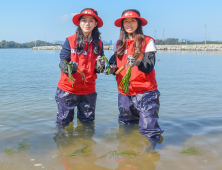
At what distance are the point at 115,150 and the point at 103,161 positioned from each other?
0.41m

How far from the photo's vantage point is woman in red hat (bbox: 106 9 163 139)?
3.61 m

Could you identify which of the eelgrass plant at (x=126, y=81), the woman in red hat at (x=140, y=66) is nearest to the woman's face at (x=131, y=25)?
the woman in red hat at (x=140, y=66)

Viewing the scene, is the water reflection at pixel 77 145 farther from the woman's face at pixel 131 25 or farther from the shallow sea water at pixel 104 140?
the woman's face at pixel 131 25

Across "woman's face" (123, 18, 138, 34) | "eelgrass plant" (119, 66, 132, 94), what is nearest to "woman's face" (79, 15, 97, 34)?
"woman's face" (123, 18, 138, 34)

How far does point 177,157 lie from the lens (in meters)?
3.38

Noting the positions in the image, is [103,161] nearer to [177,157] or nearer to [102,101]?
[177,157]

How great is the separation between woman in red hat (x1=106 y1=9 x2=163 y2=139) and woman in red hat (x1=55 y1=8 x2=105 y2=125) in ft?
1.26

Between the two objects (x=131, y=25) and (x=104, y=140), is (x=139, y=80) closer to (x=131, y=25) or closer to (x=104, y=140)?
(x=131, y=25)

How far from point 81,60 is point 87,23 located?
2.12ft

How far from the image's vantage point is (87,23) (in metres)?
3.89

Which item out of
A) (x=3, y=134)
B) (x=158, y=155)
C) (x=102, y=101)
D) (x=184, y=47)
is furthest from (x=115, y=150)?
(x=184, y=47)

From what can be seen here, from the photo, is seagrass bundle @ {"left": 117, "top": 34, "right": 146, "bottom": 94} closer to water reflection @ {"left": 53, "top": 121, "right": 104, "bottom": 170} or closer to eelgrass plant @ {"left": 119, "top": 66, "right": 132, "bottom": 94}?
eelgrass plant @ {"left": 119, "top": 66, "right": 132, "bottom": 94}

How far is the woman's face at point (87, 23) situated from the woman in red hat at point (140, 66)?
439 millimetres

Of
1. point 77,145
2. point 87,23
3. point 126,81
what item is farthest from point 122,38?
point 77,145
